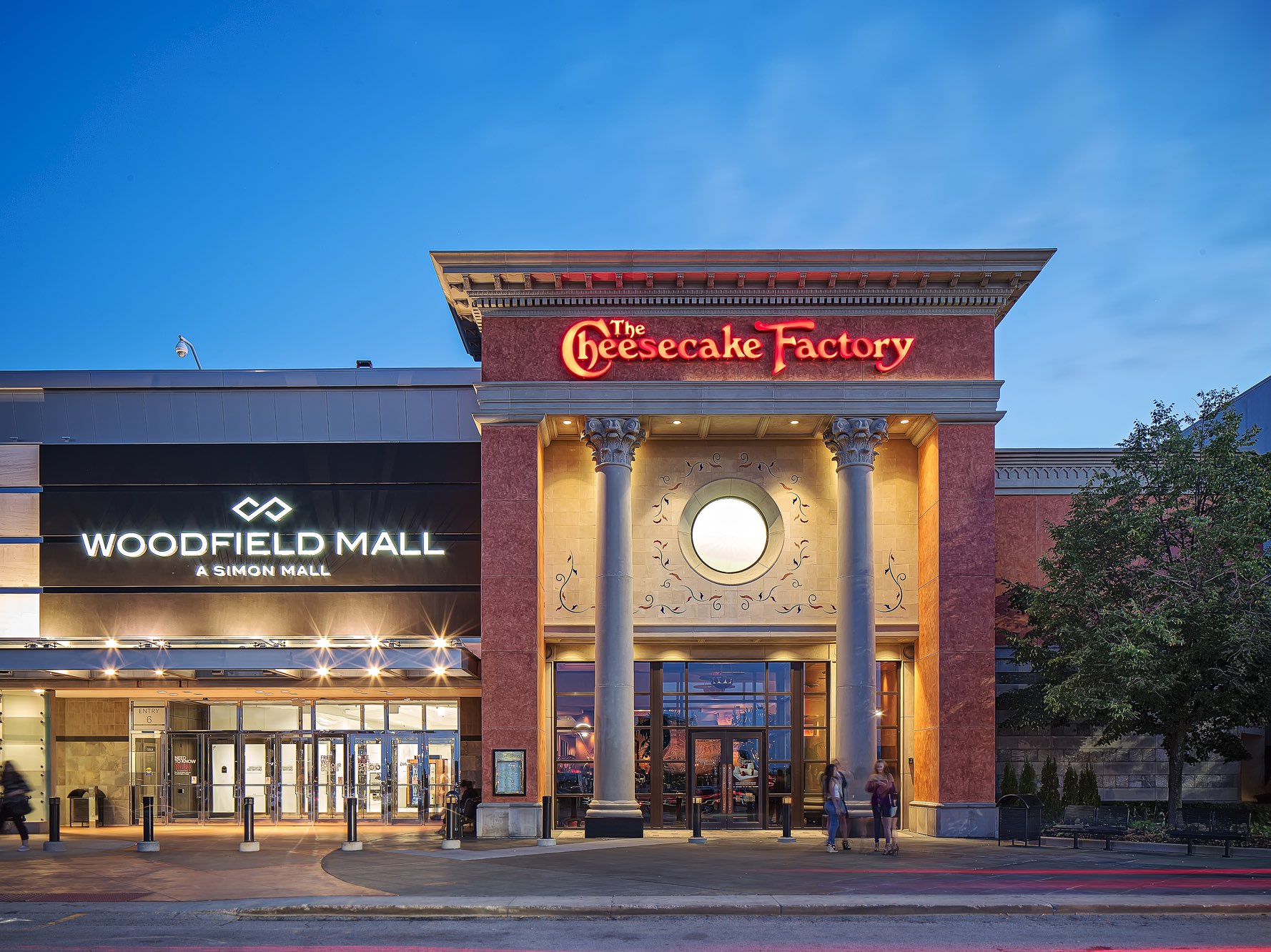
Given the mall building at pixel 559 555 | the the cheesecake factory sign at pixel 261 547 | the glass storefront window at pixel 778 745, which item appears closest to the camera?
the mall building at pixel 559 555

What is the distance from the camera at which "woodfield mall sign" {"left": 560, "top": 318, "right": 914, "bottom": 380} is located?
1085 inches

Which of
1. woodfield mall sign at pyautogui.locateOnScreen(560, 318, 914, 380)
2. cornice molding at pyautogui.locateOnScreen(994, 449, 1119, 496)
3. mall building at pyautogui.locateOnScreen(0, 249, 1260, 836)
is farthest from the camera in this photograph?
cornice molding at pyautogui.locateOnScreen(994, 449, 1119, 496)

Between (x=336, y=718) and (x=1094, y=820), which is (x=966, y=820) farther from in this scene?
(x=336, y=718)

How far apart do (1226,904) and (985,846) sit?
8896 millimetres

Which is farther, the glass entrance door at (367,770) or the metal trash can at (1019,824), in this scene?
the glass entrance door at (367,770)

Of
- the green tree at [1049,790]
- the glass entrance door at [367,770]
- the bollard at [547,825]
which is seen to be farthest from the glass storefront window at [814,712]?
the glass entrance door at [367,770]

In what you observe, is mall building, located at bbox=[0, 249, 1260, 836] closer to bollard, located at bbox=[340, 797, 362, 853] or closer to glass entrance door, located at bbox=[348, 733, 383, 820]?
glass entrance door, located at bbox=[348, 733, 383, 820]

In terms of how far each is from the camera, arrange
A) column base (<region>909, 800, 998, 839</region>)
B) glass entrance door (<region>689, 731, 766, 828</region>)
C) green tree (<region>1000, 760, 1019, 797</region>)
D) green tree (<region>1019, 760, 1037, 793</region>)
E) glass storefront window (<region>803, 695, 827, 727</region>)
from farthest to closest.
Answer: glass storefront window (<region>803, 695, 827, 727</region>) < glass entrance door (<region>689, 731, 766, 828</region>) < green tree (<region>1000, 760, 1019, 797</region>) < green tree (<region>1019, 760, 1037, 793</region>) < column base (<region>909, 800, 998, 839</region>)

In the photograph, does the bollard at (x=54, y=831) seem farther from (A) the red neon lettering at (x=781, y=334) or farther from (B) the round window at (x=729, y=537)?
(A) the red neon lettering at (x=781, y=334)

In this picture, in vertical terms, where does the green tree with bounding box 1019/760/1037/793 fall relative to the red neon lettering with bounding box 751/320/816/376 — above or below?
below

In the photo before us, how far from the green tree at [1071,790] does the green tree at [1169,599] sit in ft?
7.84

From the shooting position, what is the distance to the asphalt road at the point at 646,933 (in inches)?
525

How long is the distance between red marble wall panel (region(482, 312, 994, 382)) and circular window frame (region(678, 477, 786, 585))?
328 centimetres

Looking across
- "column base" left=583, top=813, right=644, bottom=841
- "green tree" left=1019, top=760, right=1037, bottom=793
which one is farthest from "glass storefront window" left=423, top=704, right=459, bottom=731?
"green tree" left=1019, top=760, right=1037, bottom=793
